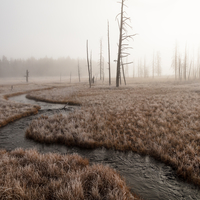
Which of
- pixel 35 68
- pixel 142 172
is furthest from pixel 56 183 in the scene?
pixel 35 68

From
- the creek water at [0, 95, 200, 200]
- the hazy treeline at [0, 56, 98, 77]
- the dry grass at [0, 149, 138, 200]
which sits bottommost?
the creek water at [0, 95, 200, 200]

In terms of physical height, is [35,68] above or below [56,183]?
above

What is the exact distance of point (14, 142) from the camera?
5.70 m

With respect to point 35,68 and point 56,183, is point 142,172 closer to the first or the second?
point 56,183

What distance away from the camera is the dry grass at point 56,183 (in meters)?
2.29

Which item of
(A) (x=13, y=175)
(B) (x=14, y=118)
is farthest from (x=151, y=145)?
(B) (x=14, y=118)

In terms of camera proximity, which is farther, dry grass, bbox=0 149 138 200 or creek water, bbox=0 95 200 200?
creek water, bbox=0 95 200 200

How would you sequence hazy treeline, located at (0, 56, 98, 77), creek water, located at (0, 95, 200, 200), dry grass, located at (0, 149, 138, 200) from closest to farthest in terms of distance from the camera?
dry grass, located at (0, 149, 138, 200), creek water, located at (0, 95, 200, 200), hazy treeline, located at (0, 56, 98, 77)

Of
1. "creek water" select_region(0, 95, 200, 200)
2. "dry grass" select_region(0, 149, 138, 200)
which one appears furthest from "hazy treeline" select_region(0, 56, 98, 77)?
"dry grass" select_region(0, 149, 138, 200)

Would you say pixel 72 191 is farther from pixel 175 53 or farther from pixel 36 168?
pixel 175 53

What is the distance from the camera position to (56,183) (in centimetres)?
256

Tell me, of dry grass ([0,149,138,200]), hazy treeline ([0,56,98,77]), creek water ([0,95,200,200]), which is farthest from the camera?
hazy treeline ([0,56,98,77])

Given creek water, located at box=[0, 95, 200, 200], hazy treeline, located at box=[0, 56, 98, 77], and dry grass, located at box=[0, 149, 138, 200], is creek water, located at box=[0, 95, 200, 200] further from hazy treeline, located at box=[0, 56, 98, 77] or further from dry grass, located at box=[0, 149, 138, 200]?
hazy treeline, located at box=[0, 56, 98, 77]

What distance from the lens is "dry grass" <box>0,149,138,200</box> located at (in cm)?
229
